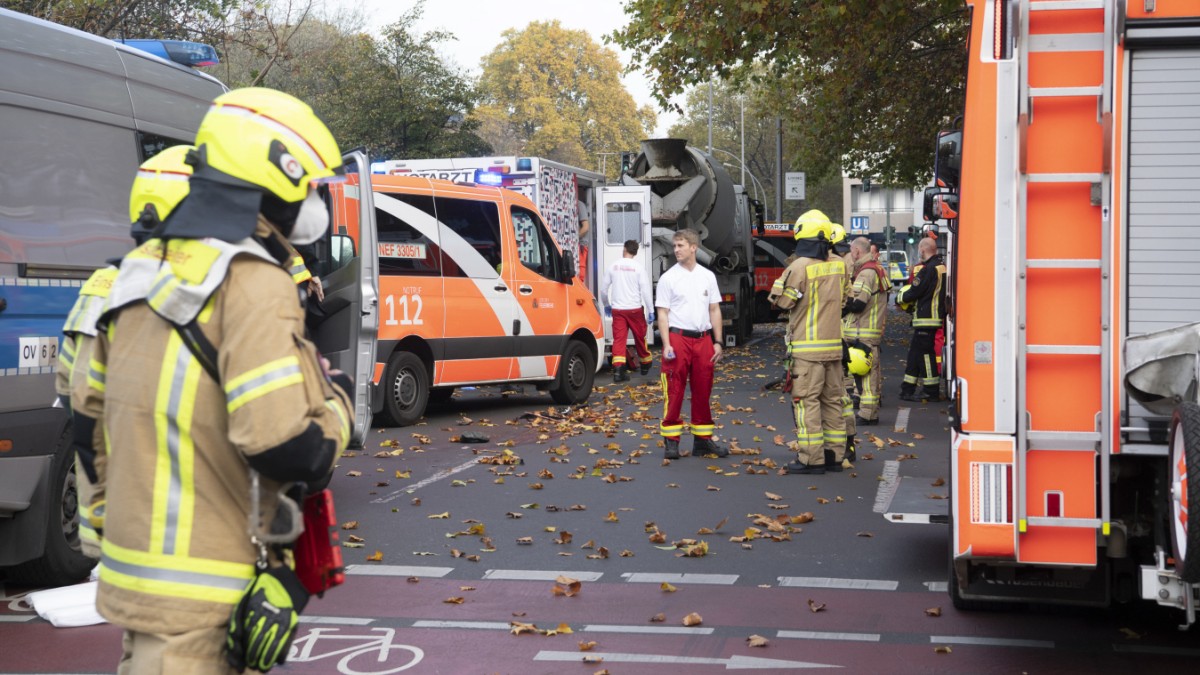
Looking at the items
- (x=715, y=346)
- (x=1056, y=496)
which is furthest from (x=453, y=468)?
(x=1056, y=496)

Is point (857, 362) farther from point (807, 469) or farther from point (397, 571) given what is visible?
point (397, 571)

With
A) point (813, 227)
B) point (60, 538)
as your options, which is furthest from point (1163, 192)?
point (813, 227)

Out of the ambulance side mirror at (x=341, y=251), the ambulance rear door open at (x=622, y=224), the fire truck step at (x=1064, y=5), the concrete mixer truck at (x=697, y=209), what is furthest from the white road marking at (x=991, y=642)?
the concrete mixer truck at (x=697, y=209)

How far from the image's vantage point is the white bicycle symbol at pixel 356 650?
5816 millimetres

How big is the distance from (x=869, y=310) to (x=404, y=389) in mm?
4721

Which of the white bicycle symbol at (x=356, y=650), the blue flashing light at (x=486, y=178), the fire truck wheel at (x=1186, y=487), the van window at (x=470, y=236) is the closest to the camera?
the fire truck wheel at (x=1186, y=487)

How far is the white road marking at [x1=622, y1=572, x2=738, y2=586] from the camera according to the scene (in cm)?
739

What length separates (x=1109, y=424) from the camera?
17.4ft

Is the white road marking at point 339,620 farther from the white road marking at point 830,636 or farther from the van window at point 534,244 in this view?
the van window at point 534,244

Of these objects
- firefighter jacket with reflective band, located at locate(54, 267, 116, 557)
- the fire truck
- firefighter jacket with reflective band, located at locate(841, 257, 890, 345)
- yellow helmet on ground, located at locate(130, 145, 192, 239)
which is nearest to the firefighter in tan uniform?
firefighter jacket with reflective band, located at locate(841, 257, 890, 345)

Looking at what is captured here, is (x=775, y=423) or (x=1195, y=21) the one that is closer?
(x=1195, y=21)

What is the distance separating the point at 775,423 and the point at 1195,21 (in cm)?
945

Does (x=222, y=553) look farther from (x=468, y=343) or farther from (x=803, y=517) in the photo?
(x=468, y=343)

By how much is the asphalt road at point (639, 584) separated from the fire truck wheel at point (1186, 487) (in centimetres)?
119
